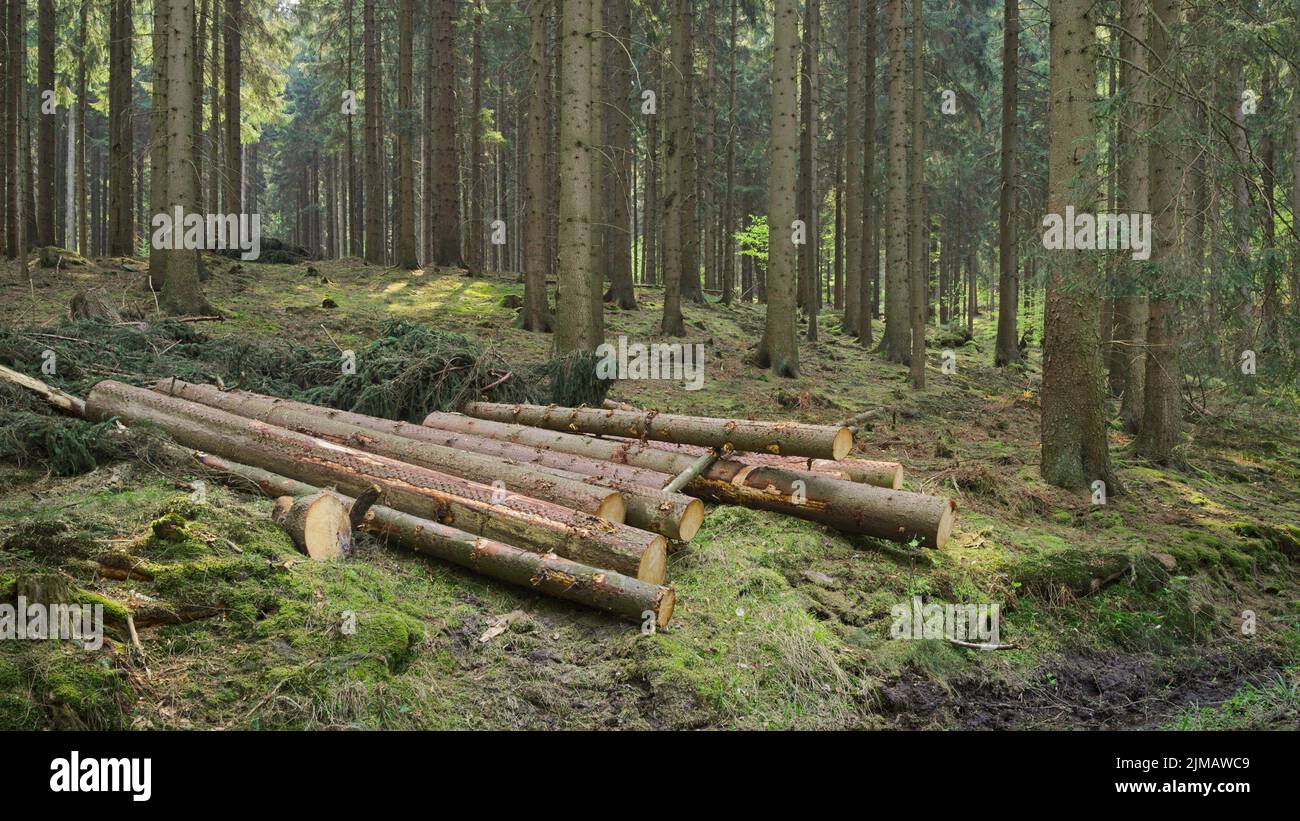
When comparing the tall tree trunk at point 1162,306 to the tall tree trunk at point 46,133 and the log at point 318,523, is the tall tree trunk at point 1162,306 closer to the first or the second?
the log at point 318,523

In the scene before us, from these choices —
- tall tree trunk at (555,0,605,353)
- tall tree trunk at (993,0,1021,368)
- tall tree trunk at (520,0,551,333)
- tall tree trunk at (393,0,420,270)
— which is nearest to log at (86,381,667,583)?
tall tree trunk at (555,0,605,353)

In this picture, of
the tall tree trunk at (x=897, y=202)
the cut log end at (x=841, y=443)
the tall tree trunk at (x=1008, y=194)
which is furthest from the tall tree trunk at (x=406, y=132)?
the cut log end at (x=841, y=443)

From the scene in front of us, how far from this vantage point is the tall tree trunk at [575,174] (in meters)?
11.2

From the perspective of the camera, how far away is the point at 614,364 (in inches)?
393

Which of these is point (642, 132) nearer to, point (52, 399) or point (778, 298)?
point (778, 298)

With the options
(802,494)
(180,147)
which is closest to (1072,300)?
(802,494)

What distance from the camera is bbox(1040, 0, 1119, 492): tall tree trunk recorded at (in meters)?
8.57

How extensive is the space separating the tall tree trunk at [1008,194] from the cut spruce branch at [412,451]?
17.2 metres

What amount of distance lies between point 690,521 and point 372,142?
22721 mm

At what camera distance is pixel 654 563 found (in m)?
5.76

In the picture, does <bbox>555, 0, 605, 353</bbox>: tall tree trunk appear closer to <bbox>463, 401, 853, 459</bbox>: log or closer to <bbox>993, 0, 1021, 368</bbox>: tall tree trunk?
<bbox>463, 401, 853, 459</bbox>: log

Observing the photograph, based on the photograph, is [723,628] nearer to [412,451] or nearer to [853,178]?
[412,451]

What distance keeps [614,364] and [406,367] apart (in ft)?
8.32
